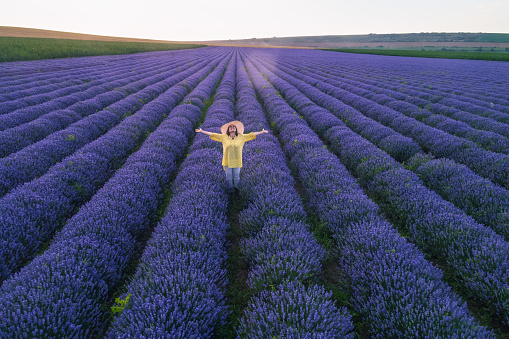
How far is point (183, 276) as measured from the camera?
2664 mm

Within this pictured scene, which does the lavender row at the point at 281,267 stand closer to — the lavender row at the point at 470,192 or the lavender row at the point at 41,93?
the lavender row at the point at 470,192

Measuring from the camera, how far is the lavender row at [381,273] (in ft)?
7.41

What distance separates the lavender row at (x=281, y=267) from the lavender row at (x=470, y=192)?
305cm

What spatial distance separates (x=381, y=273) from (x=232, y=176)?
125 inches

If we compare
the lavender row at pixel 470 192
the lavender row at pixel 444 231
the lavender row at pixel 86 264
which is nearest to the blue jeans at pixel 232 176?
the lavender row at pixel 86 264

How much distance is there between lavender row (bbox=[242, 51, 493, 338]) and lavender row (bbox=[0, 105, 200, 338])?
2.93 meters

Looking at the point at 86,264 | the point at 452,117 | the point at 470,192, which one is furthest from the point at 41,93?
the point at 452,117

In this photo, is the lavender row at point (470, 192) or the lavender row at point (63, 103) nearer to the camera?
the lavender row at point (470, 192)

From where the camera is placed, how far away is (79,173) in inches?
199

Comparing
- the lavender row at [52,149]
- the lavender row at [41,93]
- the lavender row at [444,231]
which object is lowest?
the lavender row at [444,231]

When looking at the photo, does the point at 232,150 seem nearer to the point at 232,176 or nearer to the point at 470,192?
the point at 232,176

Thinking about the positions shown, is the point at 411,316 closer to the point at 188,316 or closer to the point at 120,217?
the point at 188,316

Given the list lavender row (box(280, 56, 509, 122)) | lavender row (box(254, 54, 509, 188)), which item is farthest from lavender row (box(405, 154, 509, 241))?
lavender row (box(280, 56, 509, 122))

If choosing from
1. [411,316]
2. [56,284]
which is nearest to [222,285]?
[56,284]
